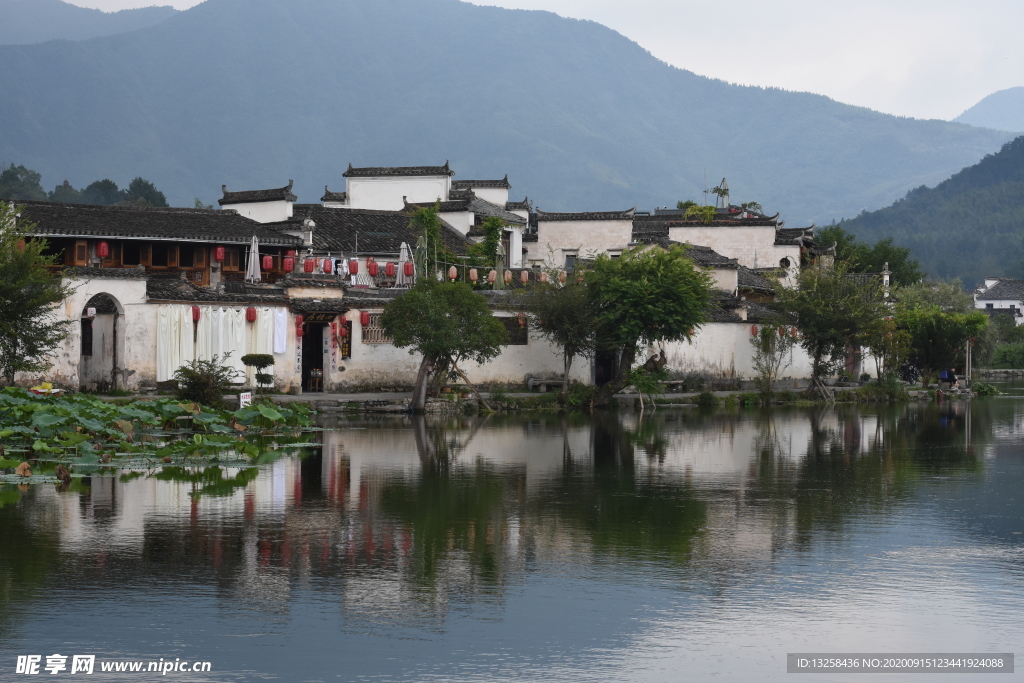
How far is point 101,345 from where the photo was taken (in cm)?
3653

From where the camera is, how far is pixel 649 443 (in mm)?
27172

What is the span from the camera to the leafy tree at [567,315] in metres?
39.3

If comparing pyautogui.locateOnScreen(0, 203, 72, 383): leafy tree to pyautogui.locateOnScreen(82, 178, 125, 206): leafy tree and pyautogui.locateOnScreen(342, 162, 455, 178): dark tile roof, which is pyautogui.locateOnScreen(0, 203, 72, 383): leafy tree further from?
pyautogui.locateOnScreen(82, 178, 125, 206): leafy tree

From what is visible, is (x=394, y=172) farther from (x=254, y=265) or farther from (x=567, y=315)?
(x=567, y=315)

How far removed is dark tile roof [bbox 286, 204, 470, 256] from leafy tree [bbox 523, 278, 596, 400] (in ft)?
36.4

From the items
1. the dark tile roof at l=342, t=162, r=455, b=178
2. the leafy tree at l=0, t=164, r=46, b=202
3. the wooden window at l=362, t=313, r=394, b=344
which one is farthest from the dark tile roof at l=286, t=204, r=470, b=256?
the leafy tree at l=0, t=164, r=46, b=202

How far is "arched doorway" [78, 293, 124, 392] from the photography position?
35.3m

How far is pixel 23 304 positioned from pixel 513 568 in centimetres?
2053

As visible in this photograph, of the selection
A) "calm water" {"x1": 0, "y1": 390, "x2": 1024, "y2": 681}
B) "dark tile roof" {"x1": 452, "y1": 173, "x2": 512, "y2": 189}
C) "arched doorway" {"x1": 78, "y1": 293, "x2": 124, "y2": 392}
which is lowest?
"calm water" {"x1": 0, "y1": 390, "x2": 1024, "y2": 681}

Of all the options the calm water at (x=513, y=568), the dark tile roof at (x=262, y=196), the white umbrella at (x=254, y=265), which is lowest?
the calm water at (x=513, y=568)

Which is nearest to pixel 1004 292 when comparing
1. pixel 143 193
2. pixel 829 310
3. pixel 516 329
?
pixel 143 193

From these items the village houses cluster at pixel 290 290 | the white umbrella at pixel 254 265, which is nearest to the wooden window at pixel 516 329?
the village houses cluster at pixel 290 290

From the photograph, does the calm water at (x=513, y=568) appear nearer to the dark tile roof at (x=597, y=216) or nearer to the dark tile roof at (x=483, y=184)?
the dark tile roof at (x=597, y=216)

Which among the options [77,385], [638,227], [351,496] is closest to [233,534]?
[351,496]
